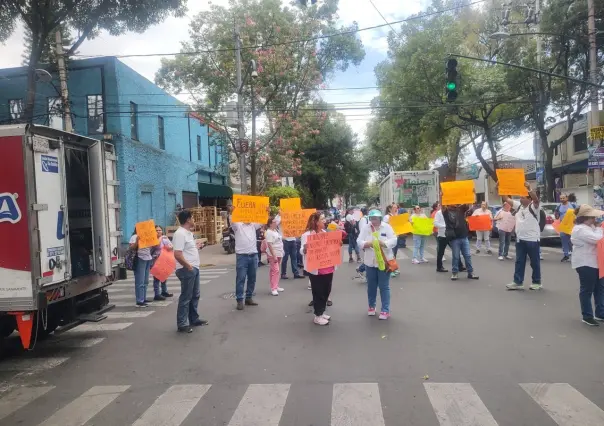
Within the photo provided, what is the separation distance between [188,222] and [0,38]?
39.1 feet

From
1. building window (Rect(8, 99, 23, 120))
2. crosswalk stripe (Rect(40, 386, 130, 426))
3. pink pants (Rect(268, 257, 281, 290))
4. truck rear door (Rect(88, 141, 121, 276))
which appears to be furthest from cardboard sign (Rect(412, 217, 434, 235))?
building window (Rect(8, 99, 23, 120))

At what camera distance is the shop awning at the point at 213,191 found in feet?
93.4

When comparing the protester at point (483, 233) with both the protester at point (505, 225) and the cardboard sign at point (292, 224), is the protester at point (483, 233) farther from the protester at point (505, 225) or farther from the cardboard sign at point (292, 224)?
the cardboard sign at point (292, 224)

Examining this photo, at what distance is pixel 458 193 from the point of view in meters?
10.8

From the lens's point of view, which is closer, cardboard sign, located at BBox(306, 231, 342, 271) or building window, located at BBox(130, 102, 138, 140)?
cardboard sign, located at BBox(306, 231, 342, 271)

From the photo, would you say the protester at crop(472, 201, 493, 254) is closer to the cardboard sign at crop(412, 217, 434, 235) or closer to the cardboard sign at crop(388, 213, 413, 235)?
the cardboard sign at crop(412, 217, 434, 235)

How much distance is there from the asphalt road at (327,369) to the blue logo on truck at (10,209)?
70.7 inches

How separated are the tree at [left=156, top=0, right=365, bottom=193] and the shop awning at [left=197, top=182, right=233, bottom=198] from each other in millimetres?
6325

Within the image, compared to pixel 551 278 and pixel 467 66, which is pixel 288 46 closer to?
pixel 467 66

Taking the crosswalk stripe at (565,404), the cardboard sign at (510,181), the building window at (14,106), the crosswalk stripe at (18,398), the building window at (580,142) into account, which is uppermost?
the building window at (14,106)

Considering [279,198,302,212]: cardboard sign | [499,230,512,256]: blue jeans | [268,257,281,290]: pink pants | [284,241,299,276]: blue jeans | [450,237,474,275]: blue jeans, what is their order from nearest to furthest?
[268,257,281,290]: pink pants < [450,237,474,275]: blue jeans < [284,241,299,276]: blue jeans < [279,198,302,212]: cardboard sign < [499,230,512,256]: blue jeans

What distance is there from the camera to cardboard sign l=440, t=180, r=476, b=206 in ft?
35.0

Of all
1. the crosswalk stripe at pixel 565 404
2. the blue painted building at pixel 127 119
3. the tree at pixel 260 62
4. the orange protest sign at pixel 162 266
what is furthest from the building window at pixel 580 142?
the crosswalk stripe at pixel 565 404

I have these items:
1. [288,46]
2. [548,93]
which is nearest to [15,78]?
[288,46]
